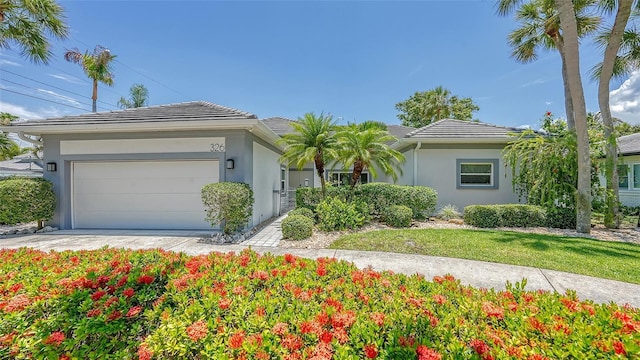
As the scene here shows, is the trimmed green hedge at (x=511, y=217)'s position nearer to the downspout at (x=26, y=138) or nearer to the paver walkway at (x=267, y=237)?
the paver walkway at (x=267, y=237)

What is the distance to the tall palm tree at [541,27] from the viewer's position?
414 inches

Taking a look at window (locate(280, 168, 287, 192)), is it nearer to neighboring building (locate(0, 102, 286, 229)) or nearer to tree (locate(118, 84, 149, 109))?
neighboring building (locate(0, 102, 286, 229))

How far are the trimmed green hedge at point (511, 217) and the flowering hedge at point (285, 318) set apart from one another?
7465 mm

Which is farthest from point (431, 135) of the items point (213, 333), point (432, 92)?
point (432, 92)

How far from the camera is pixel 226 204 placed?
7043 mm

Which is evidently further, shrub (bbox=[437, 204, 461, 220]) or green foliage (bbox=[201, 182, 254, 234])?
shrub (bbox=[437, 204, 461, 220])

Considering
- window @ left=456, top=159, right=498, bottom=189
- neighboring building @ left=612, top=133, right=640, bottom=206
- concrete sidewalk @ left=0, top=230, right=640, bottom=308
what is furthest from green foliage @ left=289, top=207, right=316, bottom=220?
neighboring building @ left=612, top=133, right=640, bottom=206

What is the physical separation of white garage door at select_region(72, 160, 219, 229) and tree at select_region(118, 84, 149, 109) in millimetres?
21147

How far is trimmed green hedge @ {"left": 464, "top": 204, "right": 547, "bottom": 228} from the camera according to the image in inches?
346

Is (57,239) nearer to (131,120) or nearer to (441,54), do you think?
(131,120)

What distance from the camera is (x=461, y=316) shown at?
1.96 metres

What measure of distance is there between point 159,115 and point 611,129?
16233 mm

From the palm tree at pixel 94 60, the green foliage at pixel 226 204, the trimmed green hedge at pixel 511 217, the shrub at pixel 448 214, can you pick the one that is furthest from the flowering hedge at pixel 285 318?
the palm tree at pixel 94 60

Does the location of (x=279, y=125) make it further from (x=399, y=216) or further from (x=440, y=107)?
(x=440, y=107)
